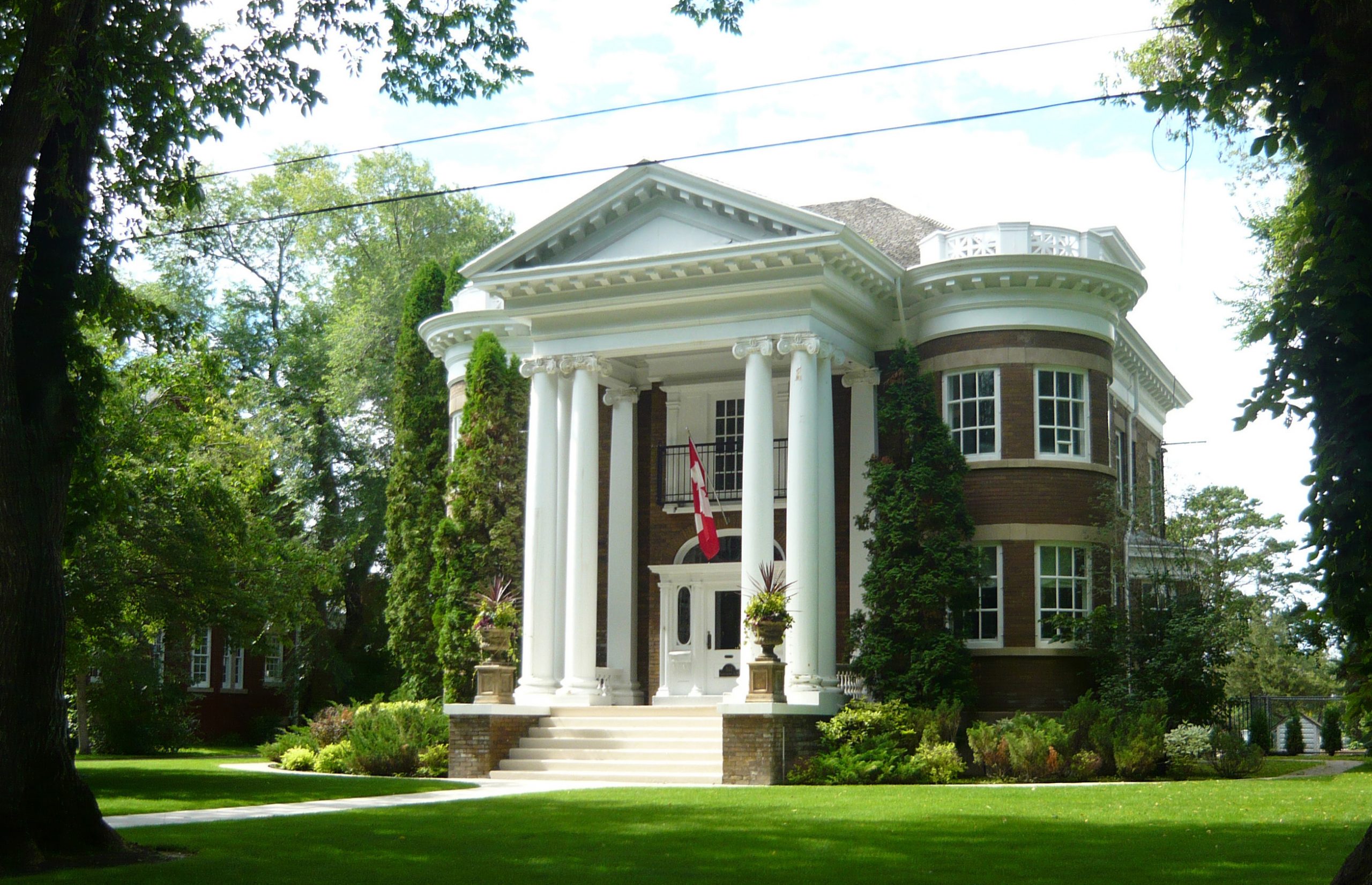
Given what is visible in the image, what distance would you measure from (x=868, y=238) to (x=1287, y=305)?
1959 cm

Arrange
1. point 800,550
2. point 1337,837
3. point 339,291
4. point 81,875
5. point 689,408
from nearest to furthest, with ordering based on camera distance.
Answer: point 81,875 < point 1337,837 < point 800,550 < point 689,408 < point 339,291

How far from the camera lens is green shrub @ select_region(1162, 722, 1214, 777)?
20.4 metres

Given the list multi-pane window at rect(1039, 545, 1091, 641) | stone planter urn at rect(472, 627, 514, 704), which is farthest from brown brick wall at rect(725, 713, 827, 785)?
multi-pane window at rect(1039, 545, 1091, 641)

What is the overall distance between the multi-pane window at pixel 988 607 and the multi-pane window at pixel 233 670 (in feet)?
81.8

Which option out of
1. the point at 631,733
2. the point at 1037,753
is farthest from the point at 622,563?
the point at 1037,753

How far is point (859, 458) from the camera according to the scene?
24.5m

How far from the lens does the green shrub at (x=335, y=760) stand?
23.4 meters

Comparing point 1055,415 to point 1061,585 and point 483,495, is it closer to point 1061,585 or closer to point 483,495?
point 1061,585

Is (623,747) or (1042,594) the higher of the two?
(1042,594)

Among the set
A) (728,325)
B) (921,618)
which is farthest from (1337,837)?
(728,325)

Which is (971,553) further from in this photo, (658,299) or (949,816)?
(949,816)

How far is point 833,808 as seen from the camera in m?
15.2

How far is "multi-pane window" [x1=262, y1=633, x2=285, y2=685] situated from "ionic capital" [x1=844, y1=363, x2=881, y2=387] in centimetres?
2069

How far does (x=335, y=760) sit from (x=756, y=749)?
8.07 m
